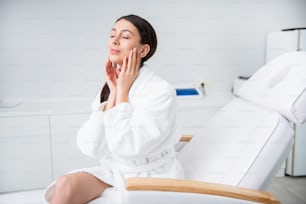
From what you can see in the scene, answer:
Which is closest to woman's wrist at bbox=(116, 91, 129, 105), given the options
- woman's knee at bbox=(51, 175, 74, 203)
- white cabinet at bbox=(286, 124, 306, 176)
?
woman's knee at bbox=(51, 175, 74, 203)

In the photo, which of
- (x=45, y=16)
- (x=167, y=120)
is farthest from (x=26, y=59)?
(x=167, y=120)

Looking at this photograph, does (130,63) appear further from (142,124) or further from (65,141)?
(65,141)

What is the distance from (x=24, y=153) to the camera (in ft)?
6.59

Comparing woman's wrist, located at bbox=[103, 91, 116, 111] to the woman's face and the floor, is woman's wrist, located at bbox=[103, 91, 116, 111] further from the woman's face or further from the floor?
the floor

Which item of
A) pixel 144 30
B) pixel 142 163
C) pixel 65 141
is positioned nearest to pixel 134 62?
pixel 144 30

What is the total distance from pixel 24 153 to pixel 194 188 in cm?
145

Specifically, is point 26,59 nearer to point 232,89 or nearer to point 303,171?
point 232,89

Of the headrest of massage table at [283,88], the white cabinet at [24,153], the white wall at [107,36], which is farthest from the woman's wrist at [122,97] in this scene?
the white wall at [107,36]

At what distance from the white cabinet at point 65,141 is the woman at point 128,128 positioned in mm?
865

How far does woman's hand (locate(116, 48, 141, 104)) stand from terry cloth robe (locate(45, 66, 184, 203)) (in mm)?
40

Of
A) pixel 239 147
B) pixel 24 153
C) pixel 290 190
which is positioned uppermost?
pixel 239 147

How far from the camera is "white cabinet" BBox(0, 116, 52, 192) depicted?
1.95 m

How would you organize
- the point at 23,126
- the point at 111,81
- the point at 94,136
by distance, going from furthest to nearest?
the point at 23,126
the point at 111,81
the point at 94,136

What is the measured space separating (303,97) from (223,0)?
1516 mm
